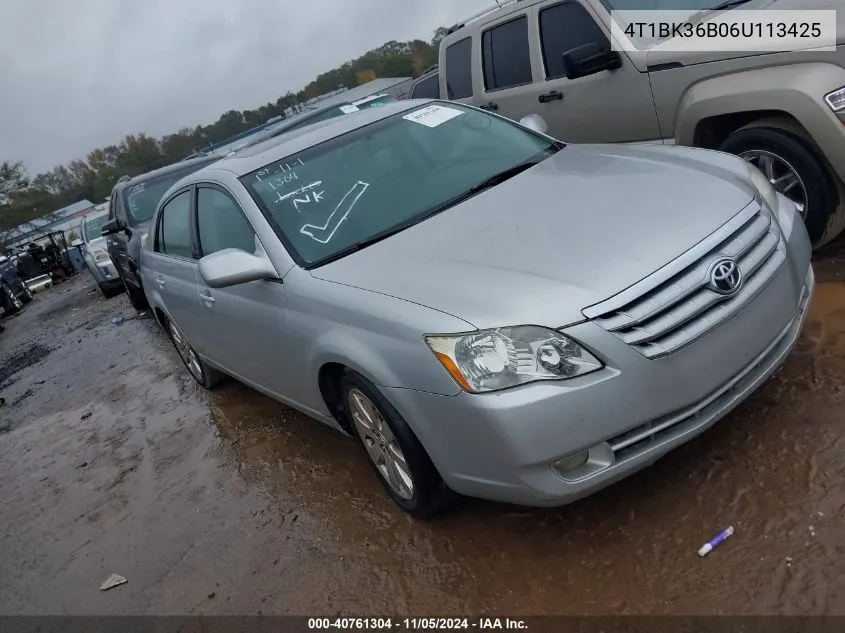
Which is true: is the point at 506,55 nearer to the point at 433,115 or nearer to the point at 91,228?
the point at 433,115

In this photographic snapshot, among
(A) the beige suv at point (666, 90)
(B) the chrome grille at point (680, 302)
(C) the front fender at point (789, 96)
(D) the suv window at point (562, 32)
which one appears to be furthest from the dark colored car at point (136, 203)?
(B) the chrome grille at point (680, 302)

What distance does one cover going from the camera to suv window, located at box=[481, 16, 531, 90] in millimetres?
5801

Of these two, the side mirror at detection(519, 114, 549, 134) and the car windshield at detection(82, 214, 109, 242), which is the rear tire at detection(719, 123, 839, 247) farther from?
the car windshield at detection(82, 214, 109, 242)

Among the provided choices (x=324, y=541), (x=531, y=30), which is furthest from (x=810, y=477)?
(x=531, y=30)

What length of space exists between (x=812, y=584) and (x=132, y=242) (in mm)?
6675

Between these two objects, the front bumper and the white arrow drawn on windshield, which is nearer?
the front bumper

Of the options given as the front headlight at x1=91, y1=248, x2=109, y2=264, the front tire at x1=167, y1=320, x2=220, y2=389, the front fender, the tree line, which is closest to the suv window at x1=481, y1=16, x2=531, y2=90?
the front fender

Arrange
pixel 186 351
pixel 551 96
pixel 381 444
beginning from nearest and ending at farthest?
pixel 381 444 < pixel 551 96 < pixel 186 351

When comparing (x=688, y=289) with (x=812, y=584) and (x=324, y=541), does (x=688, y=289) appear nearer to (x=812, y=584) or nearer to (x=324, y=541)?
(x=812, y=584)

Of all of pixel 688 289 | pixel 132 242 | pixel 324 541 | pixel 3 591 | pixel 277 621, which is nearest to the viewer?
pixel 688 289

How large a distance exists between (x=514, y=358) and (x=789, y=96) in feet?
8.49

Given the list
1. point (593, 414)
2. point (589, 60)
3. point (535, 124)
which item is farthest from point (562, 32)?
point (593, 414)

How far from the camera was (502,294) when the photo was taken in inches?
94.6

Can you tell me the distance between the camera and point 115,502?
4352 mm
